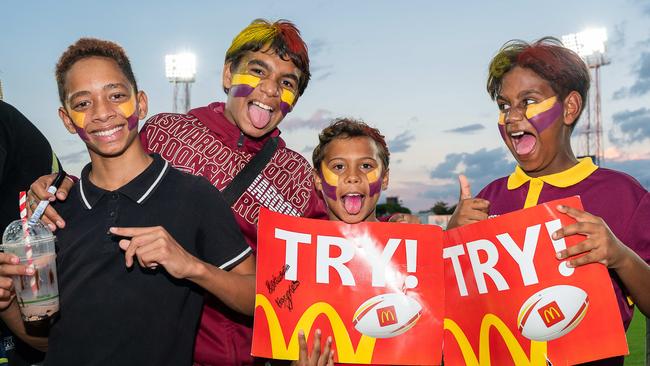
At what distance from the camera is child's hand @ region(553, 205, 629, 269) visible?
103 inches

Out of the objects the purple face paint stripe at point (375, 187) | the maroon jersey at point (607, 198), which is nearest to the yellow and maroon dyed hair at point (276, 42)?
the purple face paint stripe at point (375, 187)

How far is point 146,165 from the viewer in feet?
9.80

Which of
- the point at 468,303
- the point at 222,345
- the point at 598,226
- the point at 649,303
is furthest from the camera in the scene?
the point at 222,345

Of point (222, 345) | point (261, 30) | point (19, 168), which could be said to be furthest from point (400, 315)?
point (19, 168)

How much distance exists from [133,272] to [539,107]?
204 centimetres

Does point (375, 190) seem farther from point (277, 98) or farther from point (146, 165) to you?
point (146, 165)

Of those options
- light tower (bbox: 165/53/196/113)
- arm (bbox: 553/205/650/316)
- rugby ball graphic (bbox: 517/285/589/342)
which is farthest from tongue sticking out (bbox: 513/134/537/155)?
light tower (bbox: 165/53/196/113)

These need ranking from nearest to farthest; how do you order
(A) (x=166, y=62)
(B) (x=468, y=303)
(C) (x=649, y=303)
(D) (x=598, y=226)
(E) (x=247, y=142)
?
(D) (x=598, y=226)
(C) (x=649, y=303)
(B) (x=468, y=303)
(E) (x=247, y=142)
(A) (x=166, y=62)

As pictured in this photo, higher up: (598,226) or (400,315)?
(598,226)

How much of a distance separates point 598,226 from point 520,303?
51 cm

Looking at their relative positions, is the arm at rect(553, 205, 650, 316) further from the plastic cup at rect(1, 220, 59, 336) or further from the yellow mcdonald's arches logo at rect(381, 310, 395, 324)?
the plastic cup at rect(1, 220, 59, 336)

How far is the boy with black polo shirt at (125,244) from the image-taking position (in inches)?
104

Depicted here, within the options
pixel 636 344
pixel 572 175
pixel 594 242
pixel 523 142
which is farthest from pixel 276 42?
pixel 636 344

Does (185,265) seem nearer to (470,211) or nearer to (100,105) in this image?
(100,105)
